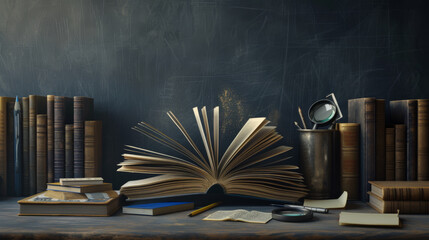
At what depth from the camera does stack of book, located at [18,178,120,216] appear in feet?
3.56

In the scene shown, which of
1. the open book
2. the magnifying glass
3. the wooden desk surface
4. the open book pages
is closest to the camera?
the wooden desk surface

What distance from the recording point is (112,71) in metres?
1.52

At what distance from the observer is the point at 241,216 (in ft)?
3.49

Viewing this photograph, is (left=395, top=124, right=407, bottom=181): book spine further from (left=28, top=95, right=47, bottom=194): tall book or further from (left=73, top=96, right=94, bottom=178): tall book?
(left=28, top=95, right=47, bottom=194): tall book

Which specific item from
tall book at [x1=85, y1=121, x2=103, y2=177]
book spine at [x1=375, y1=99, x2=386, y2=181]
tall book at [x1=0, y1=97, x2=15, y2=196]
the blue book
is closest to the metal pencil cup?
book spine at [x1=375, y1=99, x2=386, y2=181]

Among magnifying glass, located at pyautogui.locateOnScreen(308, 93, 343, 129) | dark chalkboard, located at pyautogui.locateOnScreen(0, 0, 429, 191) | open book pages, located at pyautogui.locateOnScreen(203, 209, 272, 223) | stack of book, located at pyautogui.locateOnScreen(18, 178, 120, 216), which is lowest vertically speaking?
open book pages, located at pyautogui.locateOnScreen(203, 209, 272, 223)

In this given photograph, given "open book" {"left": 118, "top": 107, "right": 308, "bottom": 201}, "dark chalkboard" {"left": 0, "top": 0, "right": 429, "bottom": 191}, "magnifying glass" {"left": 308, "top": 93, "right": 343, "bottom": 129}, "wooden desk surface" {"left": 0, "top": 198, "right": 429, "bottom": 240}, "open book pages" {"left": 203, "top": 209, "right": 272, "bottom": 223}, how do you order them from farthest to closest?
"dark chalkboard" {"left": 0, "top": 0, "right": 429, "bottom": 191} → "magnifying glass" {"left": 308, "top": 93, "right": 343, "bottom": 129} → "open book" {"left": 118, "top": 107, "right": 308, "bottom": 201} → "open book pages" {"left": 203, "top": 209, "right": 272, "bottom": 223} → "wooden desk surface" {"left": 0, "top": 198, "right": 429, "bottom": 240}

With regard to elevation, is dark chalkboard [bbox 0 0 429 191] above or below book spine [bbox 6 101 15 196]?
above

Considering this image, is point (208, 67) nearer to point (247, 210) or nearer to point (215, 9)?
point (215, 9)

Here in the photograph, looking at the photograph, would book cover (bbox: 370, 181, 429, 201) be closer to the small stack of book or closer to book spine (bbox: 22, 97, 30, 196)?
the small stack of book

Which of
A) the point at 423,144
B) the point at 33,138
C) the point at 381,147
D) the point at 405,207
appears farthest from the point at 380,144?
the point at 33,138

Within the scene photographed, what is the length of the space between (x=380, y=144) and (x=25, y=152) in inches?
49.6

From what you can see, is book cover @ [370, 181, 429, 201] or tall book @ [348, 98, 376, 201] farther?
tall book @ [348, 98, 376, 201]

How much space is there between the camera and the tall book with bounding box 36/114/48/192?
1.37m
